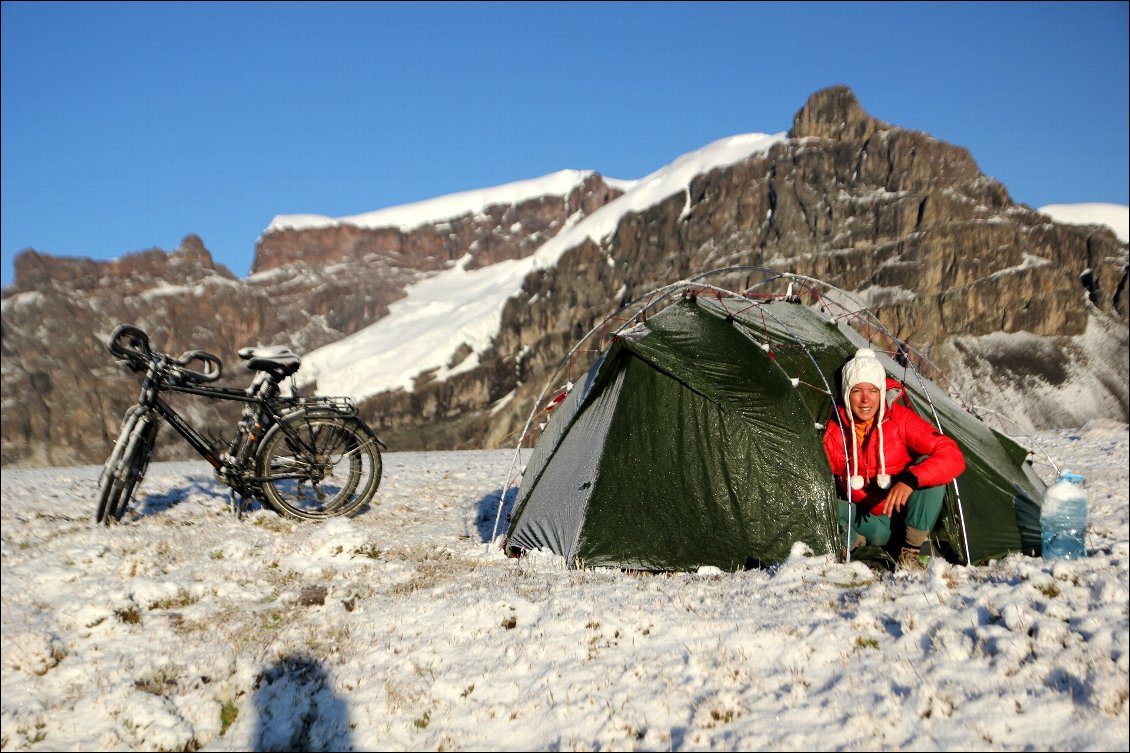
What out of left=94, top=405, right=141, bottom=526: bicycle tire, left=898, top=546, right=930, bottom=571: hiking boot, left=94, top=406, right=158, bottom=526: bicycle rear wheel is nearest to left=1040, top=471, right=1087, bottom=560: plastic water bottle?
left=898, top=546, right=930, bottom=571: hiking boot

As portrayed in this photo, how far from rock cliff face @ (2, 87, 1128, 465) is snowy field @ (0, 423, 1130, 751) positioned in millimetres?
97433

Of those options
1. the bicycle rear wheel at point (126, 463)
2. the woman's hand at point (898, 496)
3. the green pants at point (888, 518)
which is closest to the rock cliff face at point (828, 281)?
the bicycle rear wheel at point (126, 463)

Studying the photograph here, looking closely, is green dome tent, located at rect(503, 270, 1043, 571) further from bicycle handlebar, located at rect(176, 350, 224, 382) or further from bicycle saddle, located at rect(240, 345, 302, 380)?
bicycle handlebar, located at rect(176, 350, 224, 382)

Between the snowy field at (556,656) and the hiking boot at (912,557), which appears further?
the hiking boot at (912,557)

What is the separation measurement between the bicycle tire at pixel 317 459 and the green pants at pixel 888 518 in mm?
6409

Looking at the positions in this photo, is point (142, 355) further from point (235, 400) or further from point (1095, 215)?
point (1095, 215)

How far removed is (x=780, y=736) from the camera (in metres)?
4.07

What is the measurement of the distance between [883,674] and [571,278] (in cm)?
16816

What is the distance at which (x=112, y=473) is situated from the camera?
9977mm

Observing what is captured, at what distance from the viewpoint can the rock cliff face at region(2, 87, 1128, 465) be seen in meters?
117

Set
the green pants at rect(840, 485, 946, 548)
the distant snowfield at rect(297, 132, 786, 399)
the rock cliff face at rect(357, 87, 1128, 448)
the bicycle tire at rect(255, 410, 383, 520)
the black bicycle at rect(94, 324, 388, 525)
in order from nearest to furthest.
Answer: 1. the green pants at rect(840, 485, 946, 548)
2. the black bicycle at rect(94, 324, 388, 525)
3. the bicycle tire at rect(255, 410, 383, 520)
4. the rock cliff face at rect(357, 87, 1128, 448)
5. the distant snowfield at rect(297, 132, 786, 399)

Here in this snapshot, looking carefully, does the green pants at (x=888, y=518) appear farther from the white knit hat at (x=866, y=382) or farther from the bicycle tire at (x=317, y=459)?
the bicycle tire at (x=317, y=459)

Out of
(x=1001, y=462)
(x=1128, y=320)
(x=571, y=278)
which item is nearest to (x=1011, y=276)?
(x=1128, y=320)

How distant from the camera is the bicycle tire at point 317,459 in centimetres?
1037
